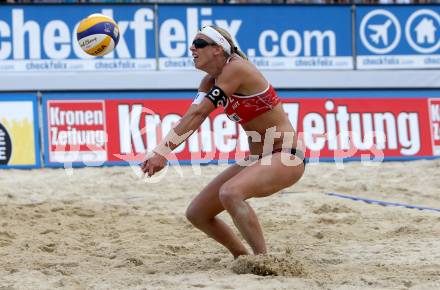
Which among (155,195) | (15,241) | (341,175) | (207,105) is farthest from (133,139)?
(207,105)

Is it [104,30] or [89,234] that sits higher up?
[104,30]

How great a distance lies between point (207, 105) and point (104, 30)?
1704 mm

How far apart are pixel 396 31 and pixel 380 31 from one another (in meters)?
0.26

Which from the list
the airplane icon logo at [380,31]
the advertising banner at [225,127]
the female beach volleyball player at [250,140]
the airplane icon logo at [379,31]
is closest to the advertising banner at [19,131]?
the advertising banner at [225,127]

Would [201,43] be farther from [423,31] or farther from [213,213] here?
[423,31]

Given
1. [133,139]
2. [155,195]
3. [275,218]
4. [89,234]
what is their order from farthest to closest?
[133,139], [155,195], [275,218], [89,234]

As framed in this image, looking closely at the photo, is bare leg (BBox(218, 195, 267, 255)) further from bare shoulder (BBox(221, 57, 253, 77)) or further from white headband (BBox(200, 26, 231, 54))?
white headband (BBox(200, 26, 231, 54))

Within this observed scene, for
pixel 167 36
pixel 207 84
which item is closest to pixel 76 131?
pixel 167 36

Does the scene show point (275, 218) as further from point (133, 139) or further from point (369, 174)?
point (133, 139)

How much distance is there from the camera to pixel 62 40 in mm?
12594

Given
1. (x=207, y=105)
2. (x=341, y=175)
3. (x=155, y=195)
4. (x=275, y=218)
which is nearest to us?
(x=207, y=105)

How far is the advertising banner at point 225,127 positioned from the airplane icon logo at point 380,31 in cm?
87

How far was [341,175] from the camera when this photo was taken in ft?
37.8

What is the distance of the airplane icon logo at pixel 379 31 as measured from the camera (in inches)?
529
